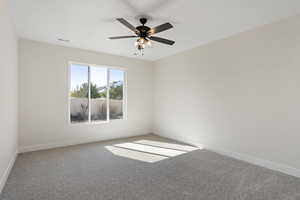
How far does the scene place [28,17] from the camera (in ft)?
8.70

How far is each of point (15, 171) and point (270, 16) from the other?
5.00m

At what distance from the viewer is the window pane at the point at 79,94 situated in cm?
429

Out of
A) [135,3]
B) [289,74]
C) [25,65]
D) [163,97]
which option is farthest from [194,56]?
[25,65]

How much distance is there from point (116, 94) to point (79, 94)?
111 centimetres

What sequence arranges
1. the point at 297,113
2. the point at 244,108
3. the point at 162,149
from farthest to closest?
the point at 162,149
the point at 244,108
the point at 297,113

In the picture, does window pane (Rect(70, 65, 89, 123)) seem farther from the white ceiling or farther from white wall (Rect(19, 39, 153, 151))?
the white ceiling

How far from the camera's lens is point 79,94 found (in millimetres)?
4410

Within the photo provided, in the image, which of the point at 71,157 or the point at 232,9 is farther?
the point at 71,157

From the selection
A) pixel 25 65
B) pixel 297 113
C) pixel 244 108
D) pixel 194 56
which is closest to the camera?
pixel 297 113

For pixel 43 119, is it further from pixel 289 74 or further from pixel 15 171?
pixel 289 74

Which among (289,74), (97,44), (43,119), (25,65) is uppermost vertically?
(97,44)

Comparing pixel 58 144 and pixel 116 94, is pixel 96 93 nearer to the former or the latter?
pixel 116 94

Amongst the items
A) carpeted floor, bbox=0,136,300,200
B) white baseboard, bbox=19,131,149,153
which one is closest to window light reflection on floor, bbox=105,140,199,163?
carpeted floor, bbox=0,136,300,200

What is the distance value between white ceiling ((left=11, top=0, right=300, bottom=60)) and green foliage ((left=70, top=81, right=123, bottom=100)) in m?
1.35
